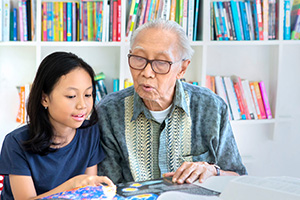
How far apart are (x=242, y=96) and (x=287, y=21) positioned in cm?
58

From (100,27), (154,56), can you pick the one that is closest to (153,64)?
(154,56)

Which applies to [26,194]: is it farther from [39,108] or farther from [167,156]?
[167,156]

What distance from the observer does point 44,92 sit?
1430 mm

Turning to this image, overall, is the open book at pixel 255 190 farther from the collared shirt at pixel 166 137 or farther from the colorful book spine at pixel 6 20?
the colorful book spine at pixel 6 20

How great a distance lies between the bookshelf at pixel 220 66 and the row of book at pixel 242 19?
58 millimetres

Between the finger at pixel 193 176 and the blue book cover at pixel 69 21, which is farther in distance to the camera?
the blue book cover at pixel 69 21

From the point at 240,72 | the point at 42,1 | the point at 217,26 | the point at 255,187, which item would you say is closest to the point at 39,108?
the point at 255,187

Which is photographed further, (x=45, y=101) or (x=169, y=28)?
(x=169, y=28)

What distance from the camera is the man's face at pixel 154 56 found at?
155 centimetres

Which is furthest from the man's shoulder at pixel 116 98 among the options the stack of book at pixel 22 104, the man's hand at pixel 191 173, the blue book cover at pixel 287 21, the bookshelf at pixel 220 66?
the blue book cover at pixel 287 21

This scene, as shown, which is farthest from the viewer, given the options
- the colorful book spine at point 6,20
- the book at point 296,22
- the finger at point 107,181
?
the book at point 296,22

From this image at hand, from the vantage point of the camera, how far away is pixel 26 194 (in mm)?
1337

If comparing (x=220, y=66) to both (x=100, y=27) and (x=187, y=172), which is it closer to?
(x=100, y=27)

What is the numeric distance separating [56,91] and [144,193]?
517 mm
